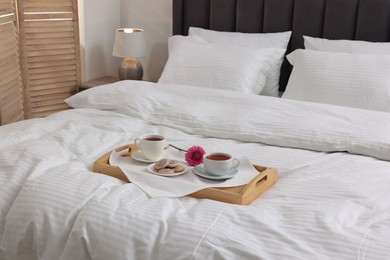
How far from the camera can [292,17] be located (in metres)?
3.19

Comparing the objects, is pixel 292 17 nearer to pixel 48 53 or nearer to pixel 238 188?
pixel 48 53

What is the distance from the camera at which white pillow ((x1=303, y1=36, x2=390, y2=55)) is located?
9.04 feet

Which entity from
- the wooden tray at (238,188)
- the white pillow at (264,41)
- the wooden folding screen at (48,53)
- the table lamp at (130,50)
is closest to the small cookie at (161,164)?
the wooden tray at (238,188)

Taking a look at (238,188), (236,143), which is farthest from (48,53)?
(238,188)

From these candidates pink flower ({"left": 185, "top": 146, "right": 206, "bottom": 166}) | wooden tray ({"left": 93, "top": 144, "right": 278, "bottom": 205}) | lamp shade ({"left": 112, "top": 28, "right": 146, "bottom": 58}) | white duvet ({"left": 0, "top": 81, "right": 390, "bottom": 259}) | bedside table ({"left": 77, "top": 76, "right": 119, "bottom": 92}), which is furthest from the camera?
bedside table ({"left": 77, "top": 76, "right": 119, "bottom": 92})

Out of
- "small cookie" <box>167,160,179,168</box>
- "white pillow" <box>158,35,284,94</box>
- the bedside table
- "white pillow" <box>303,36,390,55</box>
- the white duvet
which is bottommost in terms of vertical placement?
the bedside table

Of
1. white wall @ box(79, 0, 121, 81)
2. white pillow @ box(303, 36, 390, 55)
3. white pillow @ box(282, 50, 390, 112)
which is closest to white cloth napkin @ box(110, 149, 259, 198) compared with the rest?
white pillow @ box(282, 50, 390, 112)

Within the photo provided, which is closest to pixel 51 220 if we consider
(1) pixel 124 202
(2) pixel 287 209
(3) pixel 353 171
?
(1) pixel 124 202

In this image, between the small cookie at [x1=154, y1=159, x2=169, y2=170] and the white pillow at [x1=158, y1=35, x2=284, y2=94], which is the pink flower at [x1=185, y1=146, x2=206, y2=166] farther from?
the white pillow at [x1=158, y1=35, x2=284, y2=94]

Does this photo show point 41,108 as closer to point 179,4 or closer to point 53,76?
point 53,76

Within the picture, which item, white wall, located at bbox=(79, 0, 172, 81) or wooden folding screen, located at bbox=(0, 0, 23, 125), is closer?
wooden folding screen, located at bbox=(0, 0, 23, 125)

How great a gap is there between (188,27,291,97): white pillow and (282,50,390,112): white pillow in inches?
12.4

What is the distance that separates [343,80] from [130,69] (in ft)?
5.15

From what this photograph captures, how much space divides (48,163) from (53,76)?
1.96 metres
